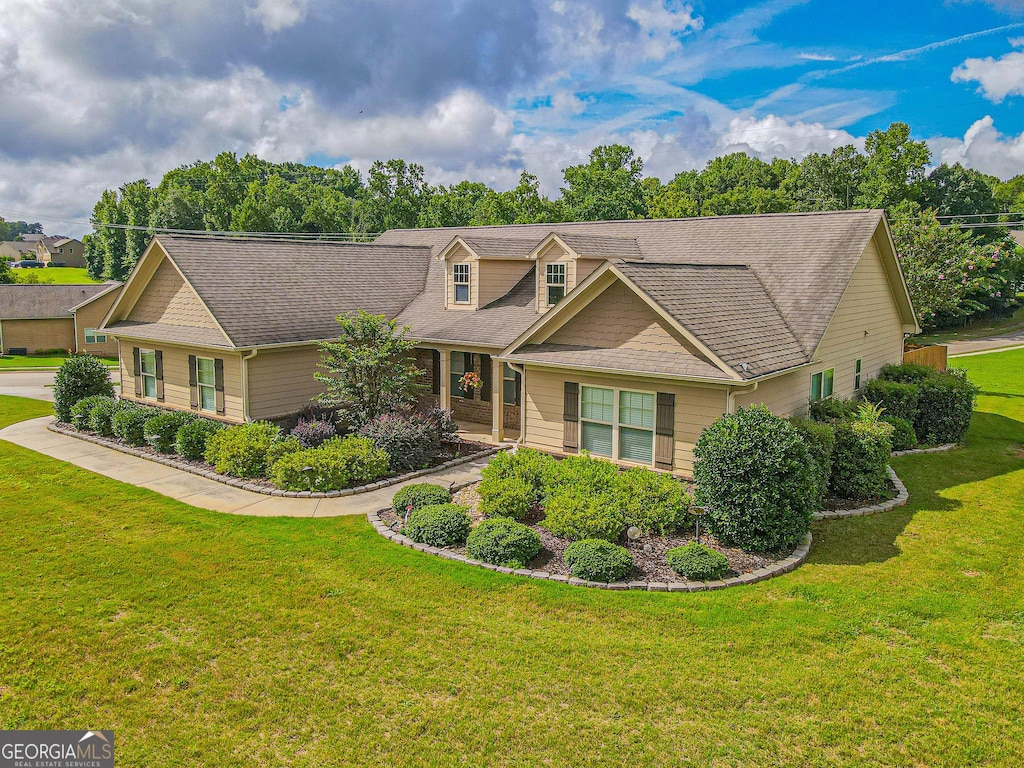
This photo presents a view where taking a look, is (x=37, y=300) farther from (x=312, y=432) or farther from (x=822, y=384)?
(x=822, y=384)

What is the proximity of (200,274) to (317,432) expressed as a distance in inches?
255

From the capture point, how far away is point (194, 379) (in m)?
20.8

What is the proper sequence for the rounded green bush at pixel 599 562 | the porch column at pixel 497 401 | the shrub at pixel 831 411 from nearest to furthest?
the rounded green bush at pixel 599 562, the shrub at pixel 831 411, the porch column at pixel 497 401

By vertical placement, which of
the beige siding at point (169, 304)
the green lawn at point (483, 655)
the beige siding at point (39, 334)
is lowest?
the green lawn at point (483, 655)

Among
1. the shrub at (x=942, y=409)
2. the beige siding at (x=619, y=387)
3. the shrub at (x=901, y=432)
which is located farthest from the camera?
the shrub at (x=942, y=409)

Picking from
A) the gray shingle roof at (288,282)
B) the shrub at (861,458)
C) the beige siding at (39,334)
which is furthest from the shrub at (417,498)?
the beige siding at (39,334)

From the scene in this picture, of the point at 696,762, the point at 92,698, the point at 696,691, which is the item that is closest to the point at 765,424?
the point at 696,691

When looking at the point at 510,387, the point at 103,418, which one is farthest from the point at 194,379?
the point at 510,387

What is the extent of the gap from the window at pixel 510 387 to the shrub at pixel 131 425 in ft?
31.8

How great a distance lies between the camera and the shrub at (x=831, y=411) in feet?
52.5

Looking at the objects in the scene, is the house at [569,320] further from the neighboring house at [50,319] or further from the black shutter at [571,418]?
the neighboring house at [50,319]

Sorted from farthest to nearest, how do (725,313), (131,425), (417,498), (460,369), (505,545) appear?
(460,369) < (131,425) < (725,313) < (417,498) < (505,545)

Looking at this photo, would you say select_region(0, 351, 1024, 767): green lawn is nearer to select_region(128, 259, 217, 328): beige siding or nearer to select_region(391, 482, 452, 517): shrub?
select_region(391, 482, 452, 517): shrub

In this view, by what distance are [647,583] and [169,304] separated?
57.8 feet
